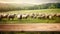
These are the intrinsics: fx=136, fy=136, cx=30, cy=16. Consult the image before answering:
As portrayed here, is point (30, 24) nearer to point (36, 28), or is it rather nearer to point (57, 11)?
point (36, 28)

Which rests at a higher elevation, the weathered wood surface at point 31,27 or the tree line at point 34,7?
the tree line at point 34,7

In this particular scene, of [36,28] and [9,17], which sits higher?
[9,17]

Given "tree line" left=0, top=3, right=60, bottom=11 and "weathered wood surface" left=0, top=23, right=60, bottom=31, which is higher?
"tree line" left=0, top=3, right=60, bottom=11

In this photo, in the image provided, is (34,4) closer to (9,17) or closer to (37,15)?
(37,15)

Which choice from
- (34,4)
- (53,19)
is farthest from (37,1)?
(53,19)

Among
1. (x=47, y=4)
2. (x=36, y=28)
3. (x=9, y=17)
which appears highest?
(x=47, y=4)

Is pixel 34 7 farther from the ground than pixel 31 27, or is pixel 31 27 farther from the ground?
pixel 34 7

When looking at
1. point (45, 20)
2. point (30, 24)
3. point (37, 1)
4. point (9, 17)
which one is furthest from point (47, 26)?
point (9, 17)
